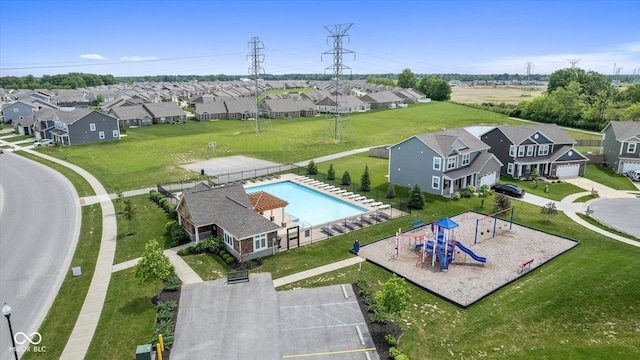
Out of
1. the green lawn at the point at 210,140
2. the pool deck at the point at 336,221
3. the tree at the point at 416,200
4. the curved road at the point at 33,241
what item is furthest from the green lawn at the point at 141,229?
the tree at the point at 416,200

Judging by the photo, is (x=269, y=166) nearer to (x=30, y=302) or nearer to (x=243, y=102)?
(x=30, y=302)

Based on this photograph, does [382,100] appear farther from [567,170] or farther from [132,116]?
[567,170]

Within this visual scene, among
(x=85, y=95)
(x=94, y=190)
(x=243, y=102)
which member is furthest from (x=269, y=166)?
(x=85, y=95)

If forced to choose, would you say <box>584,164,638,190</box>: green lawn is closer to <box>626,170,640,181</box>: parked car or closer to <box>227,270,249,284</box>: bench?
<box>626,170,640,181</box>: parked car

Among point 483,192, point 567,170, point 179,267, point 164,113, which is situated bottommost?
point 179,267

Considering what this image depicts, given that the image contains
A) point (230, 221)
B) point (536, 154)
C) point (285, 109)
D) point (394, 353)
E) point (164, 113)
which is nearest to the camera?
point (394, 353)

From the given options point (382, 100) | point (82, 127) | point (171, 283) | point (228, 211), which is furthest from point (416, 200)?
point (382, 100)
